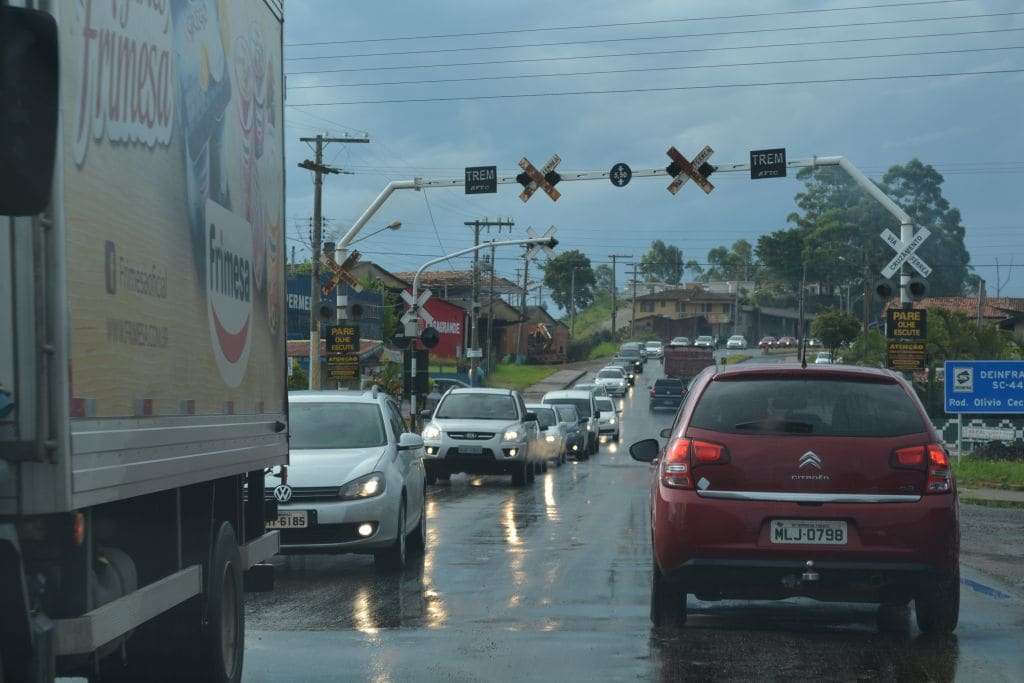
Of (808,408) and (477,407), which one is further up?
(808,408)

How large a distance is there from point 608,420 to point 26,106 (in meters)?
52.6

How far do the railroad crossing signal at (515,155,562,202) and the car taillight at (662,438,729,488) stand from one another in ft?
61.5

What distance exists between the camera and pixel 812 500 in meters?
8.67

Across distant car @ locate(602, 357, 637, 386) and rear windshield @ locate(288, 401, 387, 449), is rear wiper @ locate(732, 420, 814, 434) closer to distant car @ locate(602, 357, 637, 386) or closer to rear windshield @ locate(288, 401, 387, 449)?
rear windshield @ locate(288, 401, 387, 449)

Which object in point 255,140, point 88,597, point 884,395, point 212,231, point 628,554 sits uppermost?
point 255,140

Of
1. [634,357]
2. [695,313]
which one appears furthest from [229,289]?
[695,313]

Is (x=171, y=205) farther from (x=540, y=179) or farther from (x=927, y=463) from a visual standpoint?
(x=540, y=179)

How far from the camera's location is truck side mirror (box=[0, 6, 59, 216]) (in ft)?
12.0

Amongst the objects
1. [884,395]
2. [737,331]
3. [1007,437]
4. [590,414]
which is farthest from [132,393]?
[737,331]

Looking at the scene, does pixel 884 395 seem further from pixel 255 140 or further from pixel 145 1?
pixel 145 1

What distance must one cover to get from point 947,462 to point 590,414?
120 feet

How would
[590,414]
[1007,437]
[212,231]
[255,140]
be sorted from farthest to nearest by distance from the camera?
[590,414] < [1007,437] < [255,140] < [212,231]

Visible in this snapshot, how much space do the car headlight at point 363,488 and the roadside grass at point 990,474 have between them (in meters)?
16.2

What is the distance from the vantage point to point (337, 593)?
38.0 feet
